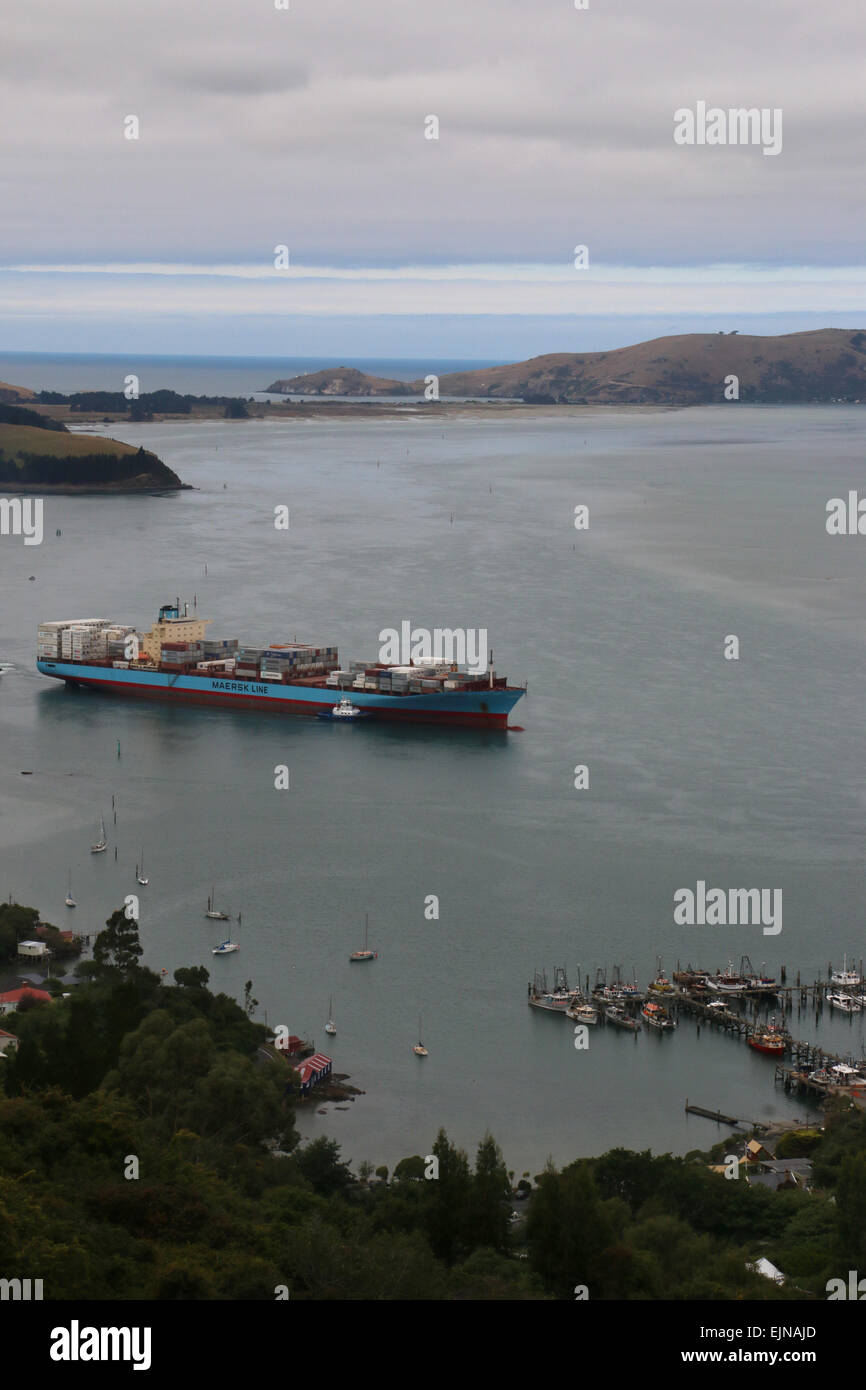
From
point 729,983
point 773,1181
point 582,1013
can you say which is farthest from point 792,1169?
point 729,983

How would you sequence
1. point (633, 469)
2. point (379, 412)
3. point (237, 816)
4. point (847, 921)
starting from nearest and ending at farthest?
point (847, 921), point (237, 816), point (633, 469), point (379, 412)

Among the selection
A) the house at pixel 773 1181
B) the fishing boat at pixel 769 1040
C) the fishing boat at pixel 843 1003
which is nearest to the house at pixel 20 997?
the house at pixel 773 1181

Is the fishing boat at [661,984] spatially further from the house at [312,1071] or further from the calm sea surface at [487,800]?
the house at [312,1071]

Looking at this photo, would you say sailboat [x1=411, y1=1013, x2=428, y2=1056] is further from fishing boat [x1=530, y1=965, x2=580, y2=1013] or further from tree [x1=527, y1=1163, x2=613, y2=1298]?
tree [x1=527, y1=1163, x2=613, y2=1298]

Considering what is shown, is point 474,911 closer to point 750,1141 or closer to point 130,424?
point 750,1141

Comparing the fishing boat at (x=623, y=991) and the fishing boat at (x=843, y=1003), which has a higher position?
the fishing boat at (x=623, y=991)

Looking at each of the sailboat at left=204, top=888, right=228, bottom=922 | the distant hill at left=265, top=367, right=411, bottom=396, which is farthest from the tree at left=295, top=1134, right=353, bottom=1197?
the distant hill at left=265, top=367, right=411, bottom=396
